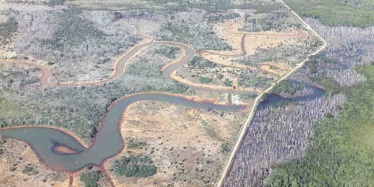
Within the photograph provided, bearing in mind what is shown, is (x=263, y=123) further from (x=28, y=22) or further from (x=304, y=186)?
(x=28, y=22)

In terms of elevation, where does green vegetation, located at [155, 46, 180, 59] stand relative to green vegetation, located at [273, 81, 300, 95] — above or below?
above

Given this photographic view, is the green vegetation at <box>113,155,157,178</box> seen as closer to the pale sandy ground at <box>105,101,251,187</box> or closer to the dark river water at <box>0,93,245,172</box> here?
the pale sandy ground at <box>105,101,251,187</box>

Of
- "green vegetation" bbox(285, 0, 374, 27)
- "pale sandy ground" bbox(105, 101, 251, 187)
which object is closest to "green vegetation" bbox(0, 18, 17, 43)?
"pale sandy ground" bbox(105, 101, 251, 187)

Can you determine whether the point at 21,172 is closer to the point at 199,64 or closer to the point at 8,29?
the point at 199,64

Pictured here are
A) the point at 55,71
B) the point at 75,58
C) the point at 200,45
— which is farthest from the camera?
the point at 200,45

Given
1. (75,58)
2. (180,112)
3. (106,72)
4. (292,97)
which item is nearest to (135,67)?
(106,72)

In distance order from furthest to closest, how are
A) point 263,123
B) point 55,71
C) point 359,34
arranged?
point 359,34 → point 55,71 → point 263,123

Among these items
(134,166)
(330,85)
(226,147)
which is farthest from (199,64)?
(134,166)

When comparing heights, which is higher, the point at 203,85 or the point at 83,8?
the point at 83,8
